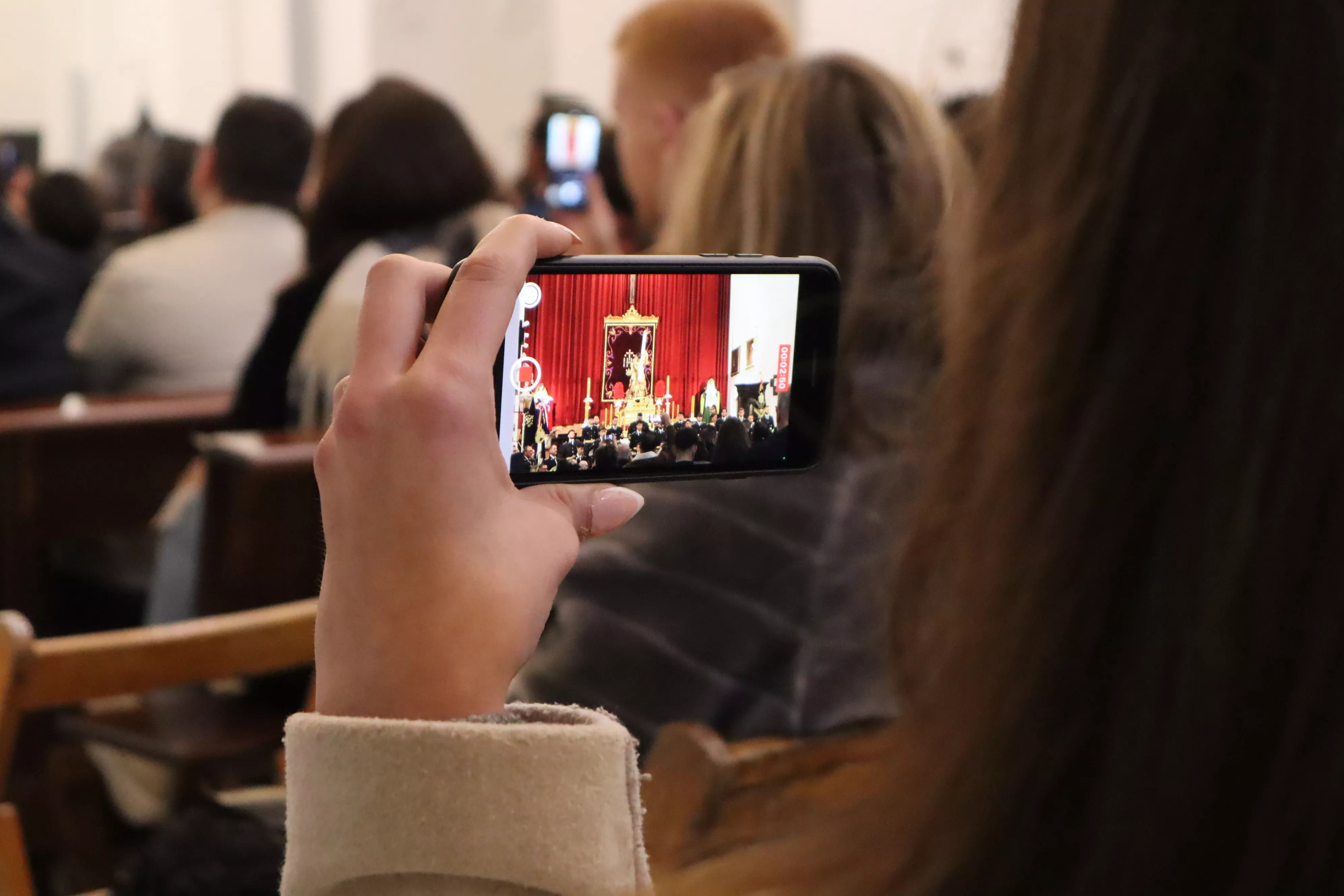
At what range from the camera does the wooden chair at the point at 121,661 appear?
0.99 m

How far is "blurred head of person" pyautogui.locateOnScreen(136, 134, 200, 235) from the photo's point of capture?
351 centimetres

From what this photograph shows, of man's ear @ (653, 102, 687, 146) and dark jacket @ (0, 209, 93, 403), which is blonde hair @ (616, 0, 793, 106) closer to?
man's ear @ (653, 102, 687, 146)

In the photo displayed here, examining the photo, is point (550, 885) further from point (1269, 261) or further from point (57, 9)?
point (57, 9)

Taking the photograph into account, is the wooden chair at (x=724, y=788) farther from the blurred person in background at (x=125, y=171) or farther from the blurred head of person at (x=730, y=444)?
the blurred person in background at (x=125, y=171)

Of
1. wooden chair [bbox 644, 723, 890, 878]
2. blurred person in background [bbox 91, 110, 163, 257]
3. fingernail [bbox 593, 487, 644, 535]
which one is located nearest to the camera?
fingernail [bbox 593, 487, 644, 535]

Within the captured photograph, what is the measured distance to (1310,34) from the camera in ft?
1.09

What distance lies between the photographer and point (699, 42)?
180 cm

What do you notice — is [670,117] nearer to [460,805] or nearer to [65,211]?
[460,805]

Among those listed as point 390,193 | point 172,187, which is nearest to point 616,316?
point 390,193

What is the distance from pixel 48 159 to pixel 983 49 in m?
7.07

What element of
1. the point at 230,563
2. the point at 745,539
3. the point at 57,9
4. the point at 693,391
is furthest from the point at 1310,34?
the point at 57,9

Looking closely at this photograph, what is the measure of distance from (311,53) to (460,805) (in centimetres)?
586

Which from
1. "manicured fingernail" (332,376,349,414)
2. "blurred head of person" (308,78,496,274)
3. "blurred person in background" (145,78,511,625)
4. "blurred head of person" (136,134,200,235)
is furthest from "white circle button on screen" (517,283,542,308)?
"blurred head of person" (136,134,200,235)

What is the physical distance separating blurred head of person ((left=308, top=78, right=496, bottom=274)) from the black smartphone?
1.62m
